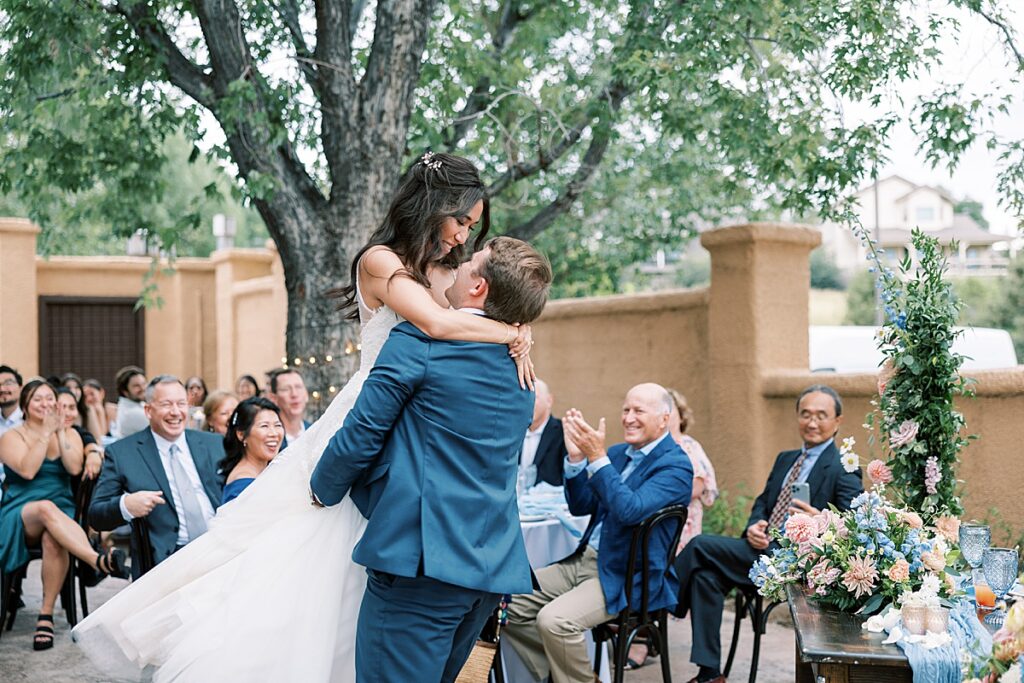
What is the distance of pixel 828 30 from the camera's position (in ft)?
23.2

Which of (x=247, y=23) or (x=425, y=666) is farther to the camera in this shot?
(x=247, y=23)

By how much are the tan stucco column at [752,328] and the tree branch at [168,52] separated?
151 inches

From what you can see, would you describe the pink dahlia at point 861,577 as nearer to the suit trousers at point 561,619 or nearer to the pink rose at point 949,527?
the pink rose at point 949,527

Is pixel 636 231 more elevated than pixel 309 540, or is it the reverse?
pixel 636 231

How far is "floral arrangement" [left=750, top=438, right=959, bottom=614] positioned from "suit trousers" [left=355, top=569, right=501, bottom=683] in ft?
4.20

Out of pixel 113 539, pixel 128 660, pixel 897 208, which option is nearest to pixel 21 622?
pixel 113 539

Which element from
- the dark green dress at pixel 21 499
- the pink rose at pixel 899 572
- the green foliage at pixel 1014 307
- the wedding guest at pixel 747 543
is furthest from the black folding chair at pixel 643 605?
the green foliage at pixel 1014 307

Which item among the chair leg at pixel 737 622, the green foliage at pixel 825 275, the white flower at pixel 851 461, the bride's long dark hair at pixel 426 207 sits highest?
the green foliage at pixel 825 275

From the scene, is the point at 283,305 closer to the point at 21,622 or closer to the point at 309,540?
the point at 21,622

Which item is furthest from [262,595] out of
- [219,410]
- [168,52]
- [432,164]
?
[168,52]

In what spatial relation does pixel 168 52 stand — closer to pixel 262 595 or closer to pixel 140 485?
pixel 140 485

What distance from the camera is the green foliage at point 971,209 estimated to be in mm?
71562

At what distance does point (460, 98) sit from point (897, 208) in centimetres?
7486

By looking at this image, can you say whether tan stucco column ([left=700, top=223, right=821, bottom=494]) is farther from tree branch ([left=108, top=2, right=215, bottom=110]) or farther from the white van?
tree branch ([left=108, top=2, right=215, bottom=110])
